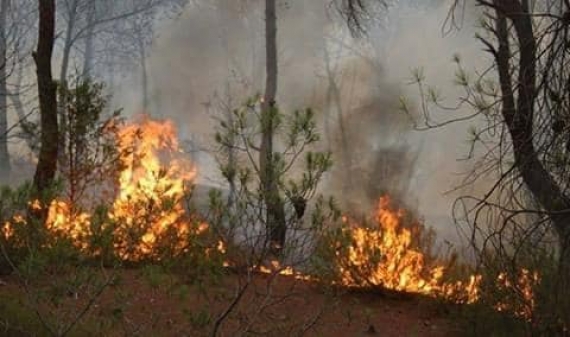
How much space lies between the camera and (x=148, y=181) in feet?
15.1

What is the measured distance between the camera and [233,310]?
4.74 metres

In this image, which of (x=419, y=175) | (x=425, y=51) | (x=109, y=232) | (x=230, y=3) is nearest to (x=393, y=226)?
(x=109, y=232)

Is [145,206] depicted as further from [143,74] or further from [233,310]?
[143,74]

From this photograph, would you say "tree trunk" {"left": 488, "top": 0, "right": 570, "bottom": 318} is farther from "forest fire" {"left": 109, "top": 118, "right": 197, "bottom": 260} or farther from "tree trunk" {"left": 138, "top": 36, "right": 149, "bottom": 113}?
"tree trunk" {"left": 138, "top": 36, "right": 149, "bottom": 113}

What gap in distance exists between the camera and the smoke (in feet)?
46.7

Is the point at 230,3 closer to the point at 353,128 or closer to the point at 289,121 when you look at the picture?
the point at 353,128

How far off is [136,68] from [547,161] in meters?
15.7

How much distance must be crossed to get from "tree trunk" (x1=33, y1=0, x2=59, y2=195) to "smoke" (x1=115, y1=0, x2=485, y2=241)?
8283 millimetres

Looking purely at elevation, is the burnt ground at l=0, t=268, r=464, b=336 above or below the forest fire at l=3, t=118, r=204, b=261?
below

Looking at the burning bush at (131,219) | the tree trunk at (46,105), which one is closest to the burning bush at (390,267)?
the burning bush at (131,219)

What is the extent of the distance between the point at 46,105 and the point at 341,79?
1083 cm

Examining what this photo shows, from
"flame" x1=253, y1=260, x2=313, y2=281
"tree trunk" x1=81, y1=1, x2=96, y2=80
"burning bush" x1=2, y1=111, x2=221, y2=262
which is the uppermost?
"tree trunk" x1=81, y1=1, x2=96, y2=80

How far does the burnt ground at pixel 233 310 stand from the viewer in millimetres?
3820

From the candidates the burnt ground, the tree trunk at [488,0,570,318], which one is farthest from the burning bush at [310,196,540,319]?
the tree trunk at [488,0,570,318]
